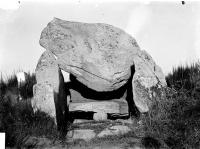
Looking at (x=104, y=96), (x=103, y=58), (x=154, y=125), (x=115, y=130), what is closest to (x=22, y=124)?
(x=115, y=130)

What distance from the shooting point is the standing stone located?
7.45 meters

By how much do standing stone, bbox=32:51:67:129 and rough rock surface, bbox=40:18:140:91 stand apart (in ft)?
0.78

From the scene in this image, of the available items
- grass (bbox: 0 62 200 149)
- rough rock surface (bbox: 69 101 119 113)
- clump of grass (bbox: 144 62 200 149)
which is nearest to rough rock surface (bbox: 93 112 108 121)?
rough rock surface (bbox: 69 101 119 113)

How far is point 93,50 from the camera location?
8.16 metres

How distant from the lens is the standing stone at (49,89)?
7449 millimetres

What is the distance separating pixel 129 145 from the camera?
21.4 feet

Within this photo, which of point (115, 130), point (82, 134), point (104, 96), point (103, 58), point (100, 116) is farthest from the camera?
point (104, 96)

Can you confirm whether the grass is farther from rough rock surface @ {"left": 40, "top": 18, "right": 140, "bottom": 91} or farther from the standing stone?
rough rock surface @ {"left": 40, "top": 18, "right": 140, "bottom": 91}

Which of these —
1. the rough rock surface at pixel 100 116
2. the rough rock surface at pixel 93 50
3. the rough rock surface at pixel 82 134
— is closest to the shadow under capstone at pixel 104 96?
the rough rock surface at pixel 100 116

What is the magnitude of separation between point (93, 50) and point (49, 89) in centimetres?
146

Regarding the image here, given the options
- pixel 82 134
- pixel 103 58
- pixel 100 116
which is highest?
pixel 103 58

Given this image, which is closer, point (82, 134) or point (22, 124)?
point (22, 124)

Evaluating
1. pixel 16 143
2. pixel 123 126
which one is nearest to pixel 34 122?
pixel 16 143

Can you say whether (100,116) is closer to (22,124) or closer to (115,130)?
(115,130)
